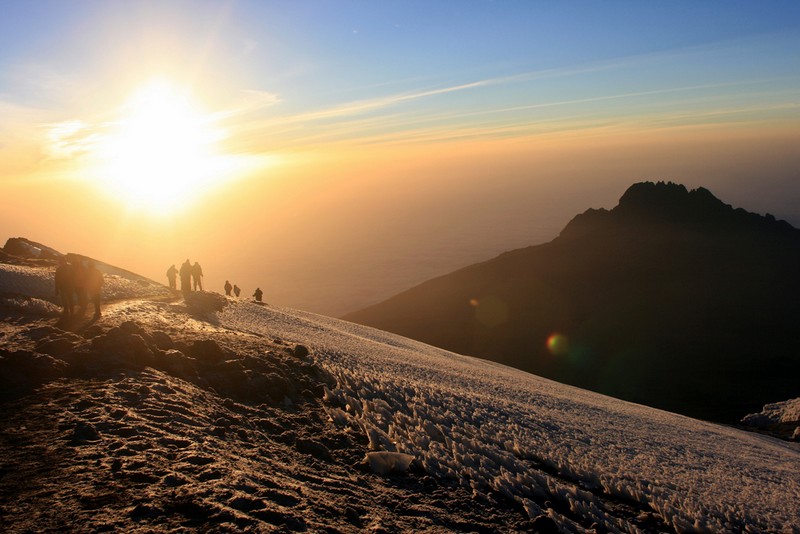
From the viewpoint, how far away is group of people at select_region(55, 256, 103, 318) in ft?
59.5

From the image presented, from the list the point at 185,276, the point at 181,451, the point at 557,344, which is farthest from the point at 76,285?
the point at 557,344

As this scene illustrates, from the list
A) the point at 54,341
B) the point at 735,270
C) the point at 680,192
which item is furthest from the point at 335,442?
the point at 680,192

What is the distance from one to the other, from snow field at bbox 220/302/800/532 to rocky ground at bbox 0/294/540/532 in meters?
1.28

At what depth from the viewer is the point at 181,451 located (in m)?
9.67

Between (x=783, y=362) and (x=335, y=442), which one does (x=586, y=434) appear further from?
(x=783, y=362)

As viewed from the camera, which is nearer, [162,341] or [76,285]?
[162,341]

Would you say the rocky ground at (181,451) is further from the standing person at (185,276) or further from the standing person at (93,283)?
the standing person at (185,276)

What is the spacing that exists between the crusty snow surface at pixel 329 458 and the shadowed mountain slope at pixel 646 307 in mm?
39735

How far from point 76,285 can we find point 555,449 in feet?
57.2

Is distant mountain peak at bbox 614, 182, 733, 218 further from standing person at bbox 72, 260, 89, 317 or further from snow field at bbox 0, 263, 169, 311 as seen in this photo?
standing person at bbox 72, 260, 89, 317

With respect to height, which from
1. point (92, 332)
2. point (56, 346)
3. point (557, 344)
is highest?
point (557, 344)

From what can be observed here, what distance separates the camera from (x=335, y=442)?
1226 cm

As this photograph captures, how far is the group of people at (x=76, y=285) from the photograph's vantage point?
1812 centimetres

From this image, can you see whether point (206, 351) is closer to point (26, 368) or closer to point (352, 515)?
point (26, 368)
